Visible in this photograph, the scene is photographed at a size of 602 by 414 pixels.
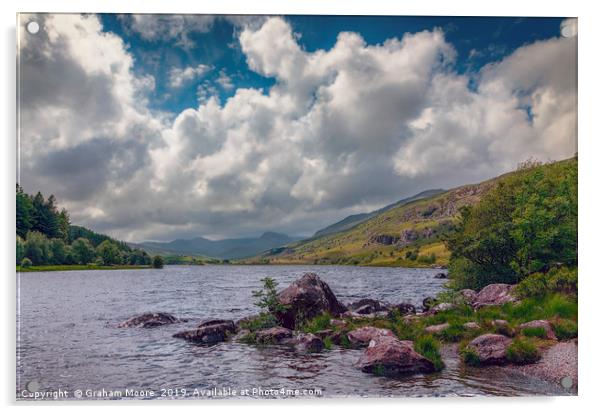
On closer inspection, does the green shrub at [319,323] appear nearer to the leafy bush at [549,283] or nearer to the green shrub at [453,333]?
the green shrub at [453,333]

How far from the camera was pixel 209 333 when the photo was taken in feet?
26.0

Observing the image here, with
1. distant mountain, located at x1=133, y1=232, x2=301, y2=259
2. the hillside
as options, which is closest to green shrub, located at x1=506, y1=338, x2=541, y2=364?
the hillside

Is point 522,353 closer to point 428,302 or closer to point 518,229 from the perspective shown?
point 428,302

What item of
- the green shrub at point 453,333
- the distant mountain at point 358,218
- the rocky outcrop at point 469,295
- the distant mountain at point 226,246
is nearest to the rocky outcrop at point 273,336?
the distant mountain at point 226,246

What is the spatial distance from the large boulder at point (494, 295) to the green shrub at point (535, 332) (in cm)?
92

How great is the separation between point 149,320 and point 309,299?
3494 mm

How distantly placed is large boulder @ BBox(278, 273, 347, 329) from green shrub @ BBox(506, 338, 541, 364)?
3291mm

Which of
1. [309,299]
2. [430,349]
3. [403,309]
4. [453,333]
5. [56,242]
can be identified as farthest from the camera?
[309,299]

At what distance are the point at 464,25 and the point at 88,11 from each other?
751cm

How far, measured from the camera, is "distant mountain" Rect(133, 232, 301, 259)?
26.7 feet

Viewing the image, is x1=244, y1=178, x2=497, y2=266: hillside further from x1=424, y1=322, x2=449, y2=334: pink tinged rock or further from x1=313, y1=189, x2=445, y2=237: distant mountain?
x1=424, y1=322, x2=449, y2=334: pink tinged rock

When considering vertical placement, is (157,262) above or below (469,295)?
above

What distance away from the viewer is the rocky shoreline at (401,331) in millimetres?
6680

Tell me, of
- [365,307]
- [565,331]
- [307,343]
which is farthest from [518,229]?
[307,343]
